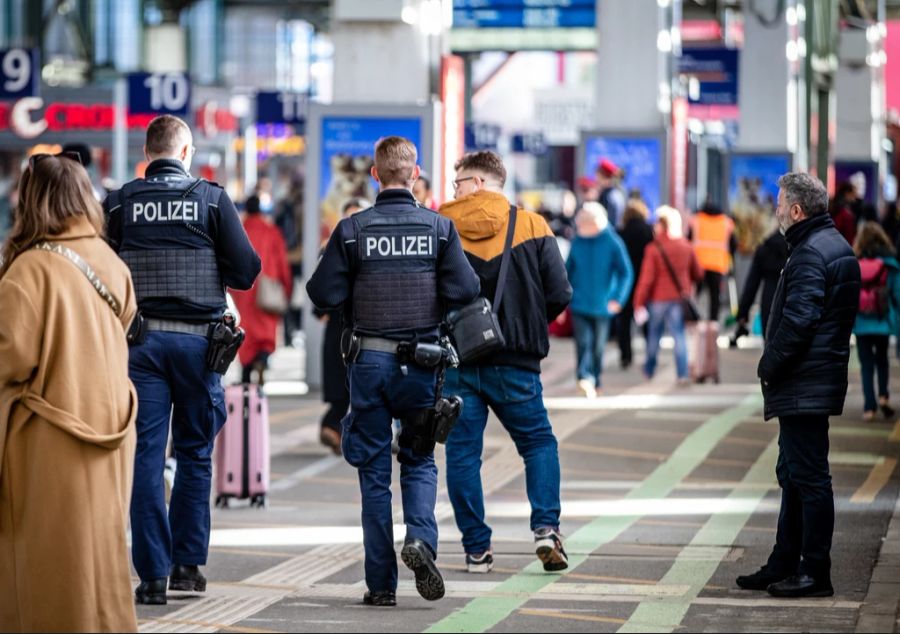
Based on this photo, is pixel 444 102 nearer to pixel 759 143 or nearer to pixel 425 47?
pixel 425 47

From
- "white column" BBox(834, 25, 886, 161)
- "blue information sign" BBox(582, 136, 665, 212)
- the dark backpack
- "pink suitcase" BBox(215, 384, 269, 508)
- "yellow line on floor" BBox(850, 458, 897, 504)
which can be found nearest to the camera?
"pink suitcase" BBox(215, 384, 269, 508)

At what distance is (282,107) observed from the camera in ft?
122

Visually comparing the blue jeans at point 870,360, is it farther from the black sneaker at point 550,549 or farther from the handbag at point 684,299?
the black sneaker at point 550,549

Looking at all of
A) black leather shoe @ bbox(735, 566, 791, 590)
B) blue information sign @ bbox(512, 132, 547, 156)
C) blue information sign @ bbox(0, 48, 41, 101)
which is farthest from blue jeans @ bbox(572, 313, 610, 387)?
blue information sign @ bbox(512, 132, 547, 156)

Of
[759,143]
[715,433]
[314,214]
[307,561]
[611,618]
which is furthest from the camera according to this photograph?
[759,143]

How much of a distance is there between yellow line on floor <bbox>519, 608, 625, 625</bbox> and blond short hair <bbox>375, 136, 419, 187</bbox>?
1794 mm

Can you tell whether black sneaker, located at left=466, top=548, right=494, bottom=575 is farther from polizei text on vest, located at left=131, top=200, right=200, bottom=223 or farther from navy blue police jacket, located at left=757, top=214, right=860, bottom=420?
polizei text on vest, located at left=131, top=200, right=200, bottom=223

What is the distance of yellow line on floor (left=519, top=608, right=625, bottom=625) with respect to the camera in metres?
8.38

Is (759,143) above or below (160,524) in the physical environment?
above

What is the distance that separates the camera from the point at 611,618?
27.7ft

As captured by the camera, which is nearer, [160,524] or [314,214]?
[160,524]

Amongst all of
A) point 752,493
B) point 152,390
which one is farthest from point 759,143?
point 152,390

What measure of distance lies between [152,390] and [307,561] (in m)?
1.67

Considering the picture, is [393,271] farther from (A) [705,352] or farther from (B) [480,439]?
(A) [705,352]
